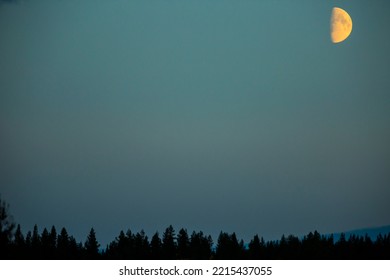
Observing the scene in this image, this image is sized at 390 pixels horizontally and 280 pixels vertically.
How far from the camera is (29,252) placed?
28969 mm

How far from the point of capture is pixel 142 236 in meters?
36.1

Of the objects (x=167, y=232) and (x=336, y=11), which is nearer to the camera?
(x=336, y=11)

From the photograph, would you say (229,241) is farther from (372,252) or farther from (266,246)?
(372,252)
